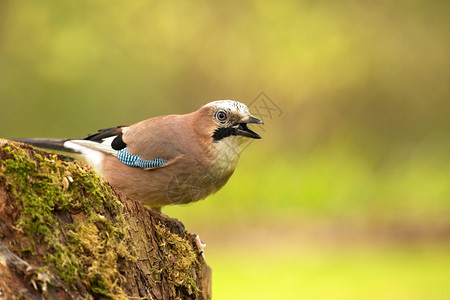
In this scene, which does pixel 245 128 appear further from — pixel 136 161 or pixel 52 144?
pixel 52 144

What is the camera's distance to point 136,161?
4324mm

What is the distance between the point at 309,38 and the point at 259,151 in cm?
297

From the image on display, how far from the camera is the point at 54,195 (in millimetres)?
2146

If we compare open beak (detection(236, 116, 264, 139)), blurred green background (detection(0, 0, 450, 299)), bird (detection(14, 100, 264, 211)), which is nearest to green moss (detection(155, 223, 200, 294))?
bird (detection(14, 100, 264, 211))

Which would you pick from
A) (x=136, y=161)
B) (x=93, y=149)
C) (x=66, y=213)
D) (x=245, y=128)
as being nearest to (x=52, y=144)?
(x=93, y=149)

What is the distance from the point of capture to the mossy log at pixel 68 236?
1950mm

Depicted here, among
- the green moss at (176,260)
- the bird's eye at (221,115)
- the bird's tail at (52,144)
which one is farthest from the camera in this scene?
the bird's tail at (52,144)

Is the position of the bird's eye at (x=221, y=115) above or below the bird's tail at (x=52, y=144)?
below

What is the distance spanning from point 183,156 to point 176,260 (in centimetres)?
147

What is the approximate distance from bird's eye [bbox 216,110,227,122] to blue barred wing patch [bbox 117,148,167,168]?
1.73 ft

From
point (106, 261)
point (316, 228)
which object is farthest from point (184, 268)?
point (316, 228)

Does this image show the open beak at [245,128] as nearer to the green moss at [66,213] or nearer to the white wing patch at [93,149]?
the white wing patch at [93,149]

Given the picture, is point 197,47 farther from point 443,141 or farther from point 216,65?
point 443,141

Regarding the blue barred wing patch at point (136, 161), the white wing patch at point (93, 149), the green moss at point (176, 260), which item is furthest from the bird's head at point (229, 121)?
the green moss at point (176, 260)
